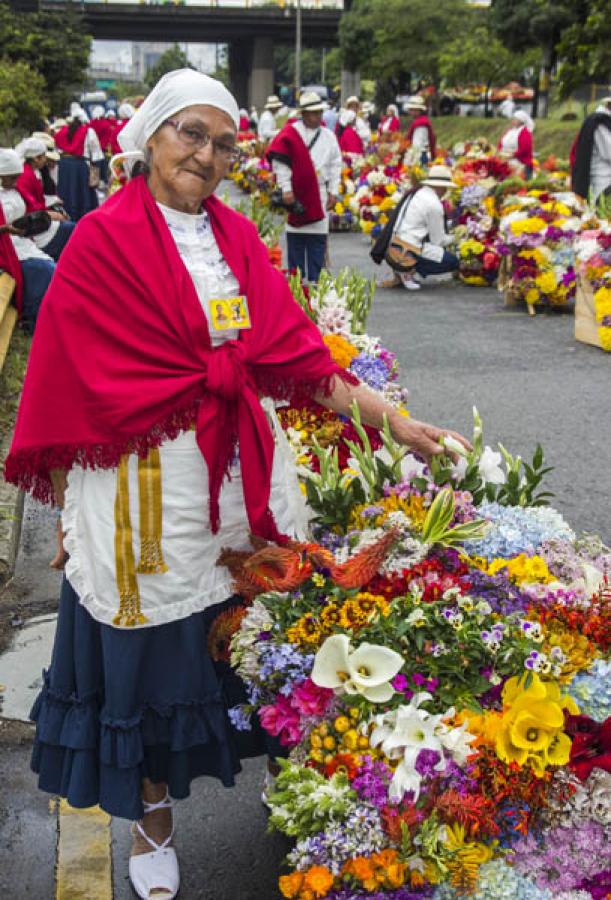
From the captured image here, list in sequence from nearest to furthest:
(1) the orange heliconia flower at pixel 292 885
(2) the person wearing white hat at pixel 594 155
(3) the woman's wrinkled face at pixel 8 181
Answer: (1) the orange heliconia flower at pixel 292 885
(3) the woman's wrinkled face at pixel 8 181
(2) the person wearing white hat at pixel 594 155

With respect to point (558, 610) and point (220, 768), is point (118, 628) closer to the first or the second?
point (220, 768)

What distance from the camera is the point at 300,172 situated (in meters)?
9.69

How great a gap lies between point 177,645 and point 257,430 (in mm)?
576

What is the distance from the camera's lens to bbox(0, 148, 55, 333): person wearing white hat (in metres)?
8.79

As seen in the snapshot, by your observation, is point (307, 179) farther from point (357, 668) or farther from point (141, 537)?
point (357, 668)

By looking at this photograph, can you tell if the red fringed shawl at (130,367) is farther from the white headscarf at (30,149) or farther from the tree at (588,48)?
the tree at (588,48)

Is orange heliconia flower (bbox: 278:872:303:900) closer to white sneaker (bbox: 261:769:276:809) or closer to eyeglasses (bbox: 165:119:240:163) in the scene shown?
white sneaker (bbox: 261:769:276:809)

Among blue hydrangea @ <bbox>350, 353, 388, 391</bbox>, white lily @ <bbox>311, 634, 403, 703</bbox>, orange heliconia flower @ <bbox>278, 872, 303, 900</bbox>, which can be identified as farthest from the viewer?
blue hydrangea @ <bbox>350, 353, 388, 391</bbox>

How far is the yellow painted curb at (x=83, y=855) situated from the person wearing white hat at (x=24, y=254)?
20.4 feet

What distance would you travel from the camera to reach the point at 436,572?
8.23ft

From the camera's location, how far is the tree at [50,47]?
101ft

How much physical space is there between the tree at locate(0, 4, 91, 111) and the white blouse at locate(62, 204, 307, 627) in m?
28.6

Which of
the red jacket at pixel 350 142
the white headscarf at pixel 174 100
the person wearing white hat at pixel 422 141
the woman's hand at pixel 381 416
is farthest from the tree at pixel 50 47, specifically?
the woman's hand at pixel 381 416

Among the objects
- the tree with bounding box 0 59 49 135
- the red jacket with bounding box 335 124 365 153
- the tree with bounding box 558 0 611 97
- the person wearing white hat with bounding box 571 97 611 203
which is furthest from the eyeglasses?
the red jacket with bounding box 335 124 365 153
